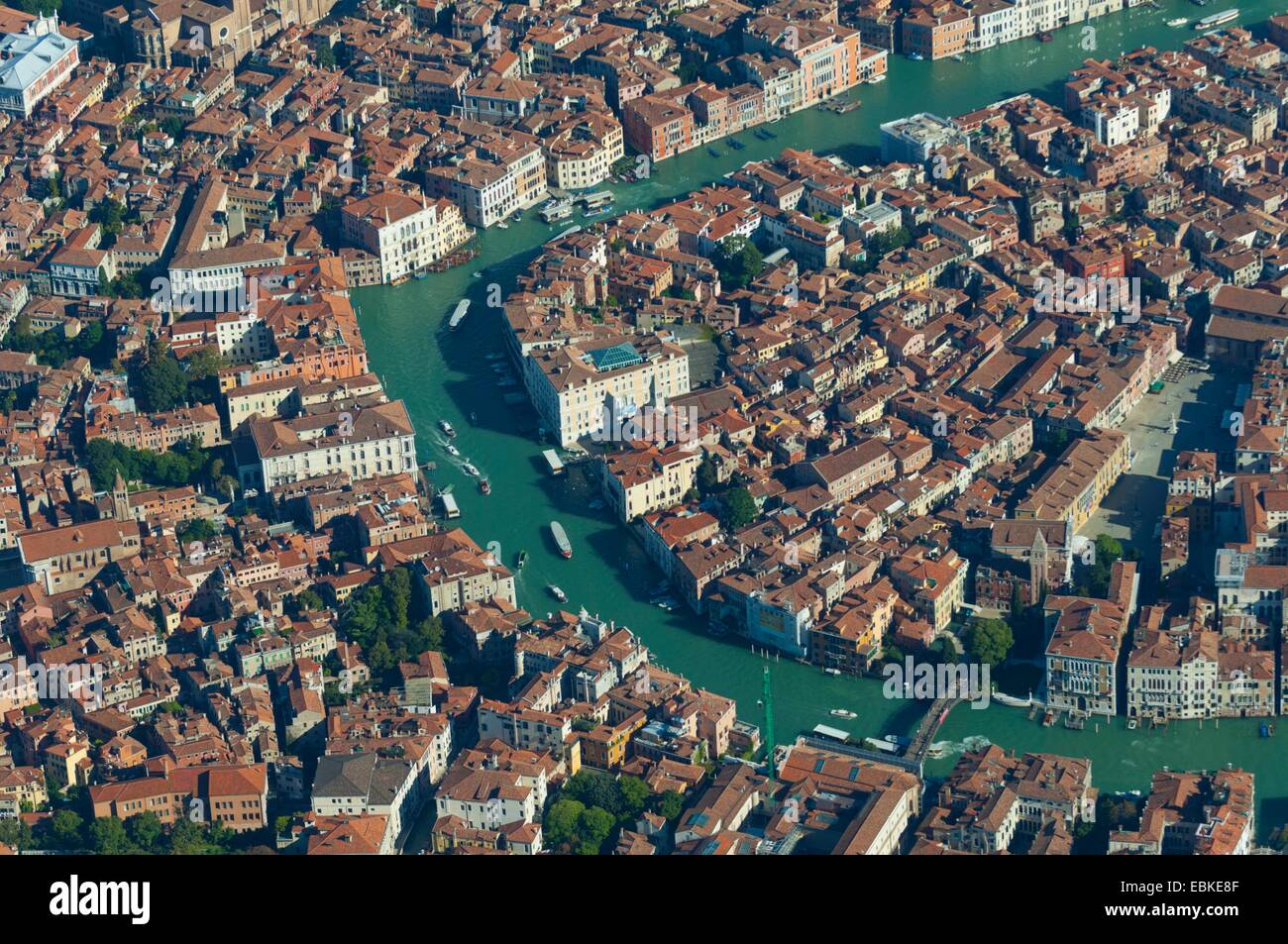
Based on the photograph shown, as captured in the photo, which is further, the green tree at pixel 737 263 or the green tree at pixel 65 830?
the green tree at pixel 737 263

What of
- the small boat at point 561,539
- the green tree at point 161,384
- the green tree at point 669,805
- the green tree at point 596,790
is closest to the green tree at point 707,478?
the small boat at point 561,539

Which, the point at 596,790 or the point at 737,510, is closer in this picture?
the point at 596,790

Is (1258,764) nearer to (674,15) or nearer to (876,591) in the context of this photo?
(876,591)

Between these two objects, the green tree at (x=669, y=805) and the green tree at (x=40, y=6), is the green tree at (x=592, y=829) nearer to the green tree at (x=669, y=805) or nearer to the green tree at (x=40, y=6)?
the green tree at (x=669, y=805)

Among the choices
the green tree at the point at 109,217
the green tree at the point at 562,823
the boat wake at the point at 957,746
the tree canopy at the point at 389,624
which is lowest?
the boat wake at the point at 957,746

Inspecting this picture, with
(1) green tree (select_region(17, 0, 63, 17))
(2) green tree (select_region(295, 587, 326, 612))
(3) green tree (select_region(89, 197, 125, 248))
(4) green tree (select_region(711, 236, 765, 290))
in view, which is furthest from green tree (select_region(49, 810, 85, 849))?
(1) green tree (select_region(17, 0, 63, 17))

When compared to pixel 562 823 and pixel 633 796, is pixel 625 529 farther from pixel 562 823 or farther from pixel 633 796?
pixel 562 823

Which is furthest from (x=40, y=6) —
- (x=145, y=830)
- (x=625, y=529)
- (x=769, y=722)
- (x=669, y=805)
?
(x=669, y=805)
